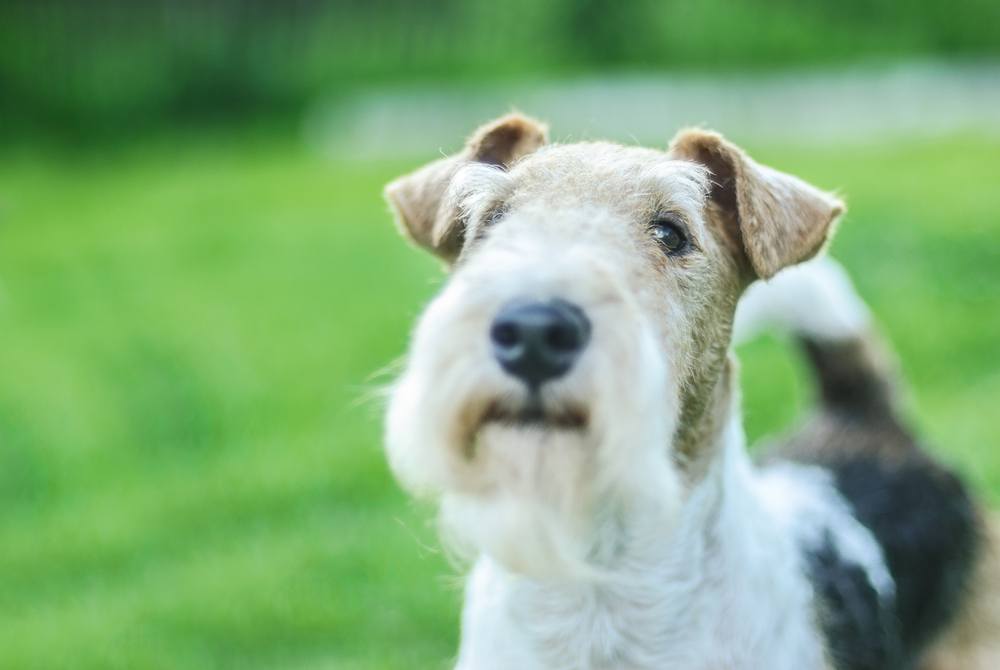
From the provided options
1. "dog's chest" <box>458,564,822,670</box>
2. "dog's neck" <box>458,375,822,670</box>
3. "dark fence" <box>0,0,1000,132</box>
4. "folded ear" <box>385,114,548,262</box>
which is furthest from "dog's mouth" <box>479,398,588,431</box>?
"dark fence" <box>0,0,1000,132</box>

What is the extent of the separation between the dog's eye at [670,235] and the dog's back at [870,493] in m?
1.05

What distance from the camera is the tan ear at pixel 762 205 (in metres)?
3.26

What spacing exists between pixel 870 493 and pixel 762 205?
133cm

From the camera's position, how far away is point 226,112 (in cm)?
1752

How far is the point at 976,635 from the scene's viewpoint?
4109mm

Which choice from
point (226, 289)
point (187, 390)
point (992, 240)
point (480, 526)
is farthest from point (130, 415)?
point (992, 240)

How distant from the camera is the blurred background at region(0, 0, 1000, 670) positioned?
5.44 metres

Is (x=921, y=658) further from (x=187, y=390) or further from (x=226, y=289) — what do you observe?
(x=226, y=289)

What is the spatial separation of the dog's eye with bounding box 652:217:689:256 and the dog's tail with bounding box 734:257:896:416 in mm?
1210

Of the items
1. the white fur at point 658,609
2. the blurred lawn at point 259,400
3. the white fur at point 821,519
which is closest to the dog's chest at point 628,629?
the white fur at point 658,609

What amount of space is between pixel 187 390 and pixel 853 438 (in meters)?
4.57

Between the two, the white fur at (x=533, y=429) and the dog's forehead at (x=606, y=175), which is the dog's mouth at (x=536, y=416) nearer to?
the white fur at (x=533, y=429)

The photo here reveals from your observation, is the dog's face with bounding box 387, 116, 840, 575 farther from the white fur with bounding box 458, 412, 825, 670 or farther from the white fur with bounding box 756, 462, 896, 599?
the white fur with bounding box 756, 462, 896, 599

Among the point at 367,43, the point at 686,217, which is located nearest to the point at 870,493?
the point at 686,217
